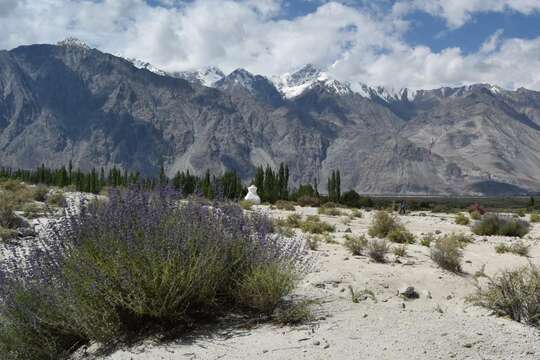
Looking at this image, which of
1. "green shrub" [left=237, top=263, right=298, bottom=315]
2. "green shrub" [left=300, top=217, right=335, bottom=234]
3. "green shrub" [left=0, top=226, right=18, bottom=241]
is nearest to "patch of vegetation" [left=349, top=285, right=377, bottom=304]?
"green shrub" [left=237, top=263, right=298, bottom=315]

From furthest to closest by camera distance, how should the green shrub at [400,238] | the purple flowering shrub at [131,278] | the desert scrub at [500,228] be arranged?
the desert scrub at [500,228]
the green shrub at [400,238]
the purple flowering shrub at [131,278]

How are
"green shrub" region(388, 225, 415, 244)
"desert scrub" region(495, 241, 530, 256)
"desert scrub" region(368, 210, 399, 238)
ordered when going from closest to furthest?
"desert scrub" region(495, 241, 530, 256) → "green shrub" region(388, 225, 415, 244) → "desert scrub" region(368, 210, 399, 238)

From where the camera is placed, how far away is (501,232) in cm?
2153

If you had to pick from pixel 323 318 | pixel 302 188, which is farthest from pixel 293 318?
pixel 302 188

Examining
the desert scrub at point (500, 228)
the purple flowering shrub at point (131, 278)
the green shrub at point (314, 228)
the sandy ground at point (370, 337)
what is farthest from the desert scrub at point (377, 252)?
the desert scrub at point (500, 228)

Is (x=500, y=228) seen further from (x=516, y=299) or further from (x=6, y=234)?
(x=6, y=234)

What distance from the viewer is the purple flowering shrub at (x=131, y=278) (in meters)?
5.98

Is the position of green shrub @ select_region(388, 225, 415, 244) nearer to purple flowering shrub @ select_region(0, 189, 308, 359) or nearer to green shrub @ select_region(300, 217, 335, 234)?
green shrub @ select_region(300, 217, 335, 234)

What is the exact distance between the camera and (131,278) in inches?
231

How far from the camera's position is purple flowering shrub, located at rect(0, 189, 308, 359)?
5.98 m

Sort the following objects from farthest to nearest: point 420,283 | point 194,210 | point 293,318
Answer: point 420,283
point 194,210
point 293,318

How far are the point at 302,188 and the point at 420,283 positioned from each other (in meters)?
57.4

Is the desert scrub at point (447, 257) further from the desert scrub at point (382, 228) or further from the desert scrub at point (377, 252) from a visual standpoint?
the desert scrub at point (382, 228)

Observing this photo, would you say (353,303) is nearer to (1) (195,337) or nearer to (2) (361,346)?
(2) (361,346)
